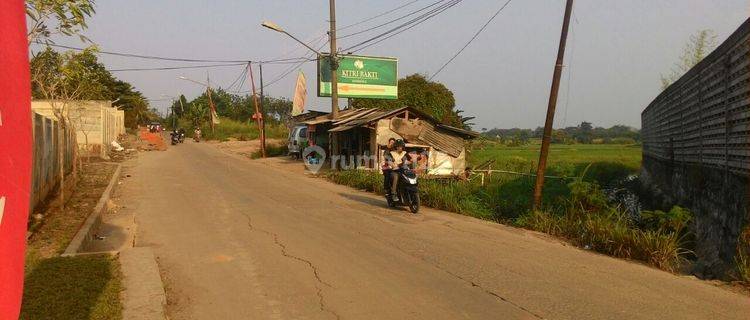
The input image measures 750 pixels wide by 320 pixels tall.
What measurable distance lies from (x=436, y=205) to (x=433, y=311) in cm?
829

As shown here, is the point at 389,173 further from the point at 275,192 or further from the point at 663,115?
the point at 663,115

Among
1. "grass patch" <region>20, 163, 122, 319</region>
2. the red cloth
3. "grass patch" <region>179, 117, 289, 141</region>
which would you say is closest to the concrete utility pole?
"grass patch" <region>20, 163, 122, 319</region>

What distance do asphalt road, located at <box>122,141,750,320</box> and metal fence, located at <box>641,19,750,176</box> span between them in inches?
97.6

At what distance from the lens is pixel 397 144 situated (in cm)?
1219

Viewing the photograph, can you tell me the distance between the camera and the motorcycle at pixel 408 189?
11867 mm

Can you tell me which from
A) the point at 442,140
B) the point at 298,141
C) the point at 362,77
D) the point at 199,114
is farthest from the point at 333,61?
the point at 199,114

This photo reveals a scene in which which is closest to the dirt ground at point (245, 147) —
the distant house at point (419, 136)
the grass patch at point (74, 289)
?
the distant house at point (419, 136)

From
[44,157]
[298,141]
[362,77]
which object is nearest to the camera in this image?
[44,157]

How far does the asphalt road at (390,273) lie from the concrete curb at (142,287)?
138mm

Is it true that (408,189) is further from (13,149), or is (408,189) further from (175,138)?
(175,138)

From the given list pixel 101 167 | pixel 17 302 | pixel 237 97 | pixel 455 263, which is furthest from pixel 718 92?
pixel 237 97

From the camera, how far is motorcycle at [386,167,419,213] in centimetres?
1187

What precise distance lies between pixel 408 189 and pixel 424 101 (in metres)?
27.4

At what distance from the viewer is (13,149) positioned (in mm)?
1653
